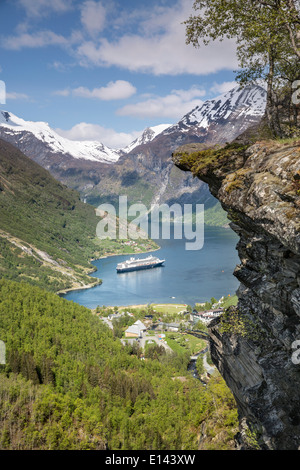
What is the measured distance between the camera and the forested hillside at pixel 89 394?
27.2 m

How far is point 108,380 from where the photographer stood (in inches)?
1629

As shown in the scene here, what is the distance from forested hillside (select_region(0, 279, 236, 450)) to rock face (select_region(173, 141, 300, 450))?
28.3ft

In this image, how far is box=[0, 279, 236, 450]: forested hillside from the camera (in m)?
27.2

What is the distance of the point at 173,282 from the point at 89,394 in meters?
81.3

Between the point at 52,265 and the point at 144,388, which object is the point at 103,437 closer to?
the point at 144,388

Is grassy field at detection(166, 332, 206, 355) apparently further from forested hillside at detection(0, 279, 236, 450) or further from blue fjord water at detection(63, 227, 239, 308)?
blue fjord water at detection(63, 227, 239, 308)

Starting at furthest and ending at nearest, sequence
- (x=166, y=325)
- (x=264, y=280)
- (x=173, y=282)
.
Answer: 1. (x=173, y=282)
2. (x=166, y=325)
3. (x=264, y=280)

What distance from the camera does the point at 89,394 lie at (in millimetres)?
37156
